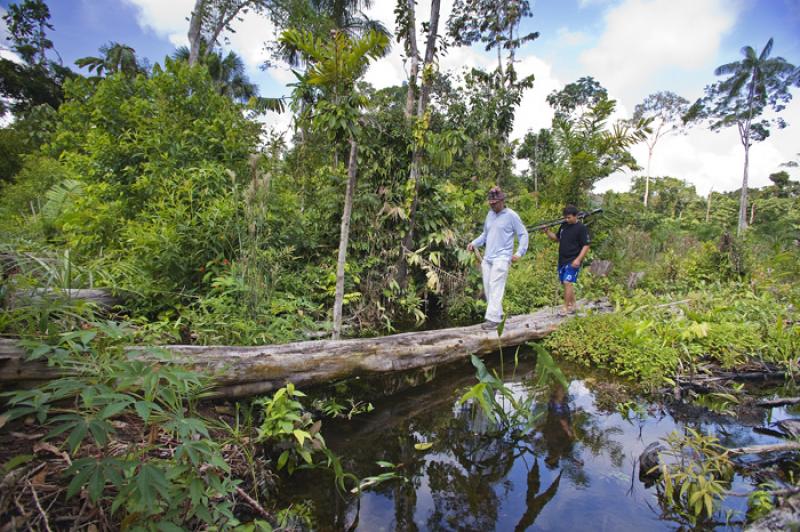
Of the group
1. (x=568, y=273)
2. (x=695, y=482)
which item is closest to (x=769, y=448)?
(x=695, y=482)

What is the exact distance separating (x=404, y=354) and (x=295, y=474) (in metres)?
1.92

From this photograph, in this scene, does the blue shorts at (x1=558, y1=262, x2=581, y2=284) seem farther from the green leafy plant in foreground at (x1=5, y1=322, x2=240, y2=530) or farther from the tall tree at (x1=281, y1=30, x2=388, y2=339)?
the green leafy plant in foreground at (x1=5, y1=322, x2=240, y2=530)

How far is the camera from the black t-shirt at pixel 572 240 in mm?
6121

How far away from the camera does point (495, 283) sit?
18.2 ft

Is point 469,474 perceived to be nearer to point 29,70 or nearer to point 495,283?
point 495,283

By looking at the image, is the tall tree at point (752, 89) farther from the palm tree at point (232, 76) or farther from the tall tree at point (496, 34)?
the palm tree at point (232, 76)

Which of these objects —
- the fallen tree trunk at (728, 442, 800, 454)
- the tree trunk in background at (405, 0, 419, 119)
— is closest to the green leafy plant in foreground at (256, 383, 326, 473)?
the fallen tree trunk at (728, 442, 800, 454)

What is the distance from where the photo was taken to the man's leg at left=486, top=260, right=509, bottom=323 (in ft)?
18.0

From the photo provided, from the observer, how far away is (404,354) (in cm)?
454

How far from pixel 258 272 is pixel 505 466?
3.47m

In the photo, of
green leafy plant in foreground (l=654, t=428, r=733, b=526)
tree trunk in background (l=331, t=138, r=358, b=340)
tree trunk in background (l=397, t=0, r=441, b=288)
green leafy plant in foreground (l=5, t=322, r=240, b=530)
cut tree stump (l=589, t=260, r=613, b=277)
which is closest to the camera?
green leafy plant in foreground (l=5, t=322, r=240, b=530)

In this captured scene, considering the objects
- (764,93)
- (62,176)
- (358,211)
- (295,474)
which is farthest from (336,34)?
(764,93)

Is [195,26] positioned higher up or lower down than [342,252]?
higher up

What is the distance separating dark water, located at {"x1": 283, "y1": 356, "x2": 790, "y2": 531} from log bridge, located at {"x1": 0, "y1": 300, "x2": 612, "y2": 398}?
488 millimetres
